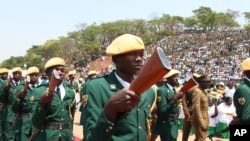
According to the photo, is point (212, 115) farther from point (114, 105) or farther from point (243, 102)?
point (114, 105)

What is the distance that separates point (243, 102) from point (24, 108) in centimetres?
446

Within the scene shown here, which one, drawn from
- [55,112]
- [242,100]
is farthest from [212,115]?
[55,112]

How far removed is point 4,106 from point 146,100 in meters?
6.91

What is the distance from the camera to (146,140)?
11.1 feet

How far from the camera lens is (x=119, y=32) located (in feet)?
275

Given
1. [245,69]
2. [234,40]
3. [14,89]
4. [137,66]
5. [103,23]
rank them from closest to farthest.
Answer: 1. [137,66]
2. [245,69]
3. [14,89]
4. [234,40]
5. [103,23]

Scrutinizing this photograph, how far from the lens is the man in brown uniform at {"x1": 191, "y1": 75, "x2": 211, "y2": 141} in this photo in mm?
8844

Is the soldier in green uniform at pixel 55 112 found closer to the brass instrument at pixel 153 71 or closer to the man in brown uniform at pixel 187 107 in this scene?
the brass instrument at pixel 153 71

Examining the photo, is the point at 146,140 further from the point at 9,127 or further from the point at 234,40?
the point at 234,40

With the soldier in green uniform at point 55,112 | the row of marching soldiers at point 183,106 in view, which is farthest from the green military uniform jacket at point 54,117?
the row of marching soldiers at point 183,106

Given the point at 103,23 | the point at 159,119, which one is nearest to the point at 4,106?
the point at 159,119

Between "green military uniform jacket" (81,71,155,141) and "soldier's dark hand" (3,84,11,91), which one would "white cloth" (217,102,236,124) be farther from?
"green military uniform jacket" (81,71,155,141)

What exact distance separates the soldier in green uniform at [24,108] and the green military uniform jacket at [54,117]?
224 centimetres

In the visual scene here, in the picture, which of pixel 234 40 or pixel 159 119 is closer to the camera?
pixel 159 119
